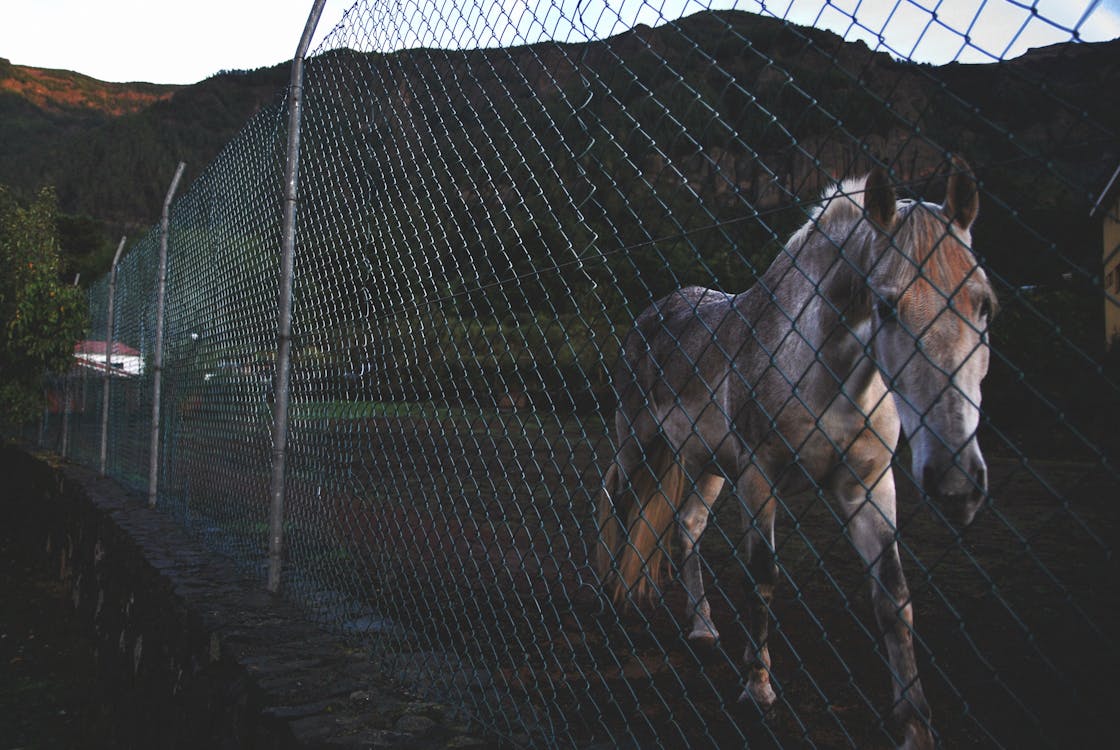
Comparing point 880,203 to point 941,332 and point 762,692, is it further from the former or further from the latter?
point 762,692

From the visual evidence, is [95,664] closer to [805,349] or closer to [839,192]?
[805,349]

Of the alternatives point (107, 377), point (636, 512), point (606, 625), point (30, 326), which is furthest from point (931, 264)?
point (30, 326)

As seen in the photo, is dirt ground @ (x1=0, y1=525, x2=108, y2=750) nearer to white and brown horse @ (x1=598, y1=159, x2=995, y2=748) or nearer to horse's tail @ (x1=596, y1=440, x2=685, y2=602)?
horse's tail @ (x1=596, y1=440, x2=685, y2=602)

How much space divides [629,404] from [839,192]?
357cm

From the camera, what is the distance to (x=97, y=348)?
1205 cm

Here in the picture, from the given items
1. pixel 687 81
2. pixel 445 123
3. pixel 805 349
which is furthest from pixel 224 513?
pixel 687 81

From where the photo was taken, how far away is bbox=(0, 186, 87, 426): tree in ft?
33.7

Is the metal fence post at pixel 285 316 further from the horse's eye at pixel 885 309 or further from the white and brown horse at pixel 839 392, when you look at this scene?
the horse's eye at pixel 885 309

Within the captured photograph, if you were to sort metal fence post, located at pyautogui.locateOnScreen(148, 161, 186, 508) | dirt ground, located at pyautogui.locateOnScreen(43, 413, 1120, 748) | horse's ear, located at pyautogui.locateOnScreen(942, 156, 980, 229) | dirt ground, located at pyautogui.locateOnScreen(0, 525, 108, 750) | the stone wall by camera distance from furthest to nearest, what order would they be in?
metal fence post, located at pyautogui.locateOnScreen(148, 161, 186, 508) → dirt ground, located at pyautogui.locateOnScreen(0, 525, 108, 750) → dirt ground, located at pyautogui.locateOnScreen(43, 413, 1120, 748) → the stone wall → horse's ear, located at pyautogui.locateOnScreen(942, 156, 980, 229)

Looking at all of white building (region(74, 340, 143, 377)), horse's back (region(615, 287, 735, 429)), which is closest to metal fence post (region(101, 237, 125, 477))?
white building (region(74, 340, 143, 377))

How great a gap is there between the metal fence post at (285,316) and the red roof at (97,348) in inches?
272

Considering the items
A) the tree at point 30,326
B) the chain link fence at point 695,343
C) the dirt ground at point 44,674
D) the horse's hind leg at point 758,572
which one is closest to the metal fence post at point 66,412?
the tree at point 30,326

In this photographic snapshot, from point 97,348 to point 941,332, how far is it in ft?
43.1

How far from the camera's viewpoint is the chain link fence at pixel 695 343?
136 centimetres
